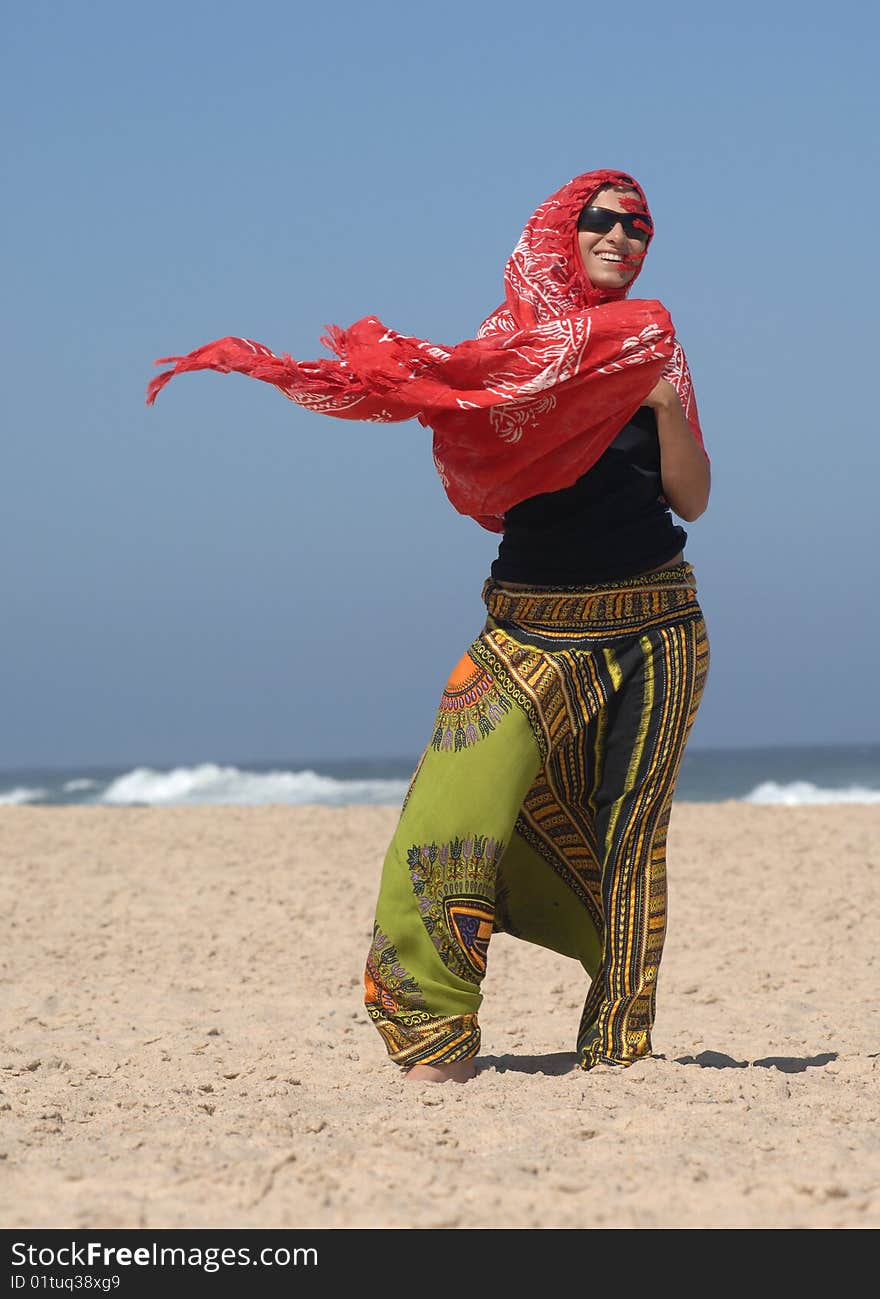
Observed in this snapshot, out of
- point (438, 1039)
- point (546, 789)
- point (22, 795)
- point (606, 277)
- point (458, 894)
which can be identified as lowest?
point (22, 795)

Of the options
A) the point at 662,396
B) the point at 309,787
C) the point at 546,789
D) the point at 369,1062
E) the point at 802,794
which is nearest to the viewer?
the point at 662,396

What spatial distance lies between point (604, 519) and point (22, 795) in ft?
103

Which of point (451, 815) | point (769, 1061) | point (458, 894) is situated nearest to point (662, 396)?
point (451, 815)

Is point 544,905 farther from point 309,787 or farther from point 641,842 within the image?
point 309,787

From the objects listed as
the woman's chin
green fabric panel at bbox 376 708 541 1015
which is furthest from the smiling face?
green fabric panel at bbox 376 708 541 1015

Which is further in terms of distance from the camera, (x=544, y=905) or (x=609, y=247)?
(x=544, y=905)

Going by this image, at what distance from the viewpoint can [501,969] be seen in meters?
6.87

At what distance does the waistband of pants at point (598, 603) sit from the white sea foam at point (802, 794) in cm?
1928

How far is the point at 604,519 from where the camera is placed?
377cm

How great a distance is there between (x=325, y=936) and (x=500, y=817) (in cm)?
407

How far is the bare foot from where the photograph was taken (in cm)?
378

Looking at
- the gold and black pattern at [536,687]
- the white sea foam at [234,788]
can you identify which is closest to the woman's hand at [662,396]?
the gold and black pattern at [536,687]

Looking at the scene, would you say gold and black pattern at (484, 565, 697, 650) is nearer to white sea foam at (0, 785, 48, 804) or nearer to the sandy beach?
the sandy beach
